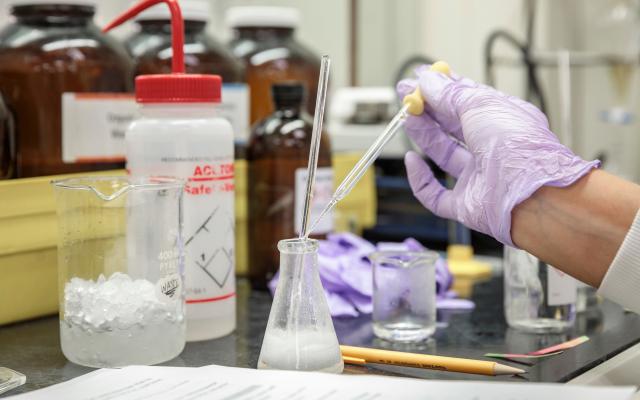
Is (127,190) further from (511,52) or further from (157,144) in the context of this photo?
(511,52)

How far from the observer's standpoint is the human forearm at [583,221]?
734 mm

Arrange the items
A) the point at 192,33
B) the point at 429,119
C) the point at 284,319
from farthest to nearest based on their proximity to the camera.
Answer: the point at 192,33, the point at 429,119, the point at 284,319

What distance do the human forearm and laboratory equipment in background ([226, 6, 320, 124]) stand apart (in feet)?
2.20

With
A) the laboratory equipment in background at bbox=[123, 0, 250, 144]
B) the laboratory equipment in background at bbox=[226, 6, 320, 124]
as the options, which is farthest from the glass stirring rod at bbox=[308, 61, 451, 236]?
the laboratory equipment in background at bbox=[226, 6, 320, 124]

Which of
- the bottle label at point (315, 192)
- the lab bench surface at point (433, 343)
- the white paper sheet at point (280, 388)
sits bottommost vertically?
the lab bench surface at point (433, 343)

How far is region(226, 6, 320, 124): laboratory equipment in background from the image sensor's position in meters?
1.35

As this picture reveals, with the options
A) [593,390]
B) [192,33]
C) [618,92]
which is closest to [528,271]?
[593,390]

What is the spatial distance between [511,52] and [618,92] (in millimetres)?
390

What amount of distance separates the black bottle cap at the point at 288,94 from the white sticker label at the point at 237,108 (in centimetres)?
13

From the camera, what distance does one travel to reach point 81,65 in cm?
101

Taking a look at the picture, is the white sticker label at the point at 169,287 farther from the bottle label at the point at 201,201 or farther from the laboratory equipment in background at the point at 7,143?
the laboratory equipment in background at the point at 7,143

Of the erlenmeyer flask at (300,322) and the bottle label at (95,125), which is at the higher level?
the bottle label at (95,125)

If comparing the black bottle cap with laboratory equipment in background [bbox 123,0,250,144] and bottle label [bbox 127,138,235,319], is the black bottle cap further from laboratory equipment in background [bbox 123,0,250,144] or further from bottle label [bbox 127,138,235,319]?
bottle label [bbox 127,138,235,319]

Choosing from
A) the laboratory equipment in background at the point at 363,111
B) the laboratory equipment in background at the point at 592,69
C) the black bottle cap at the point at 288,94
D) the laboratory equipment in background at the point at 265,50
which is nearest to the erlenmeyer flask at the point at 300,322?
the black bottle cap at the point at 288,94
